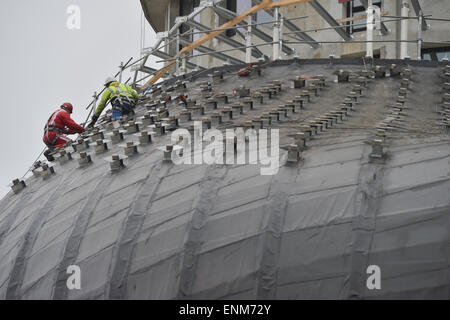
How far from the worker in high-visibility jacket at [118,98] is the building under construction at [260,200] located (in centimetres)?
120

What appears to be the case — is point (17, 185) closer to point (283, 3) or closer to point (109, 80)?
point (109, 80)

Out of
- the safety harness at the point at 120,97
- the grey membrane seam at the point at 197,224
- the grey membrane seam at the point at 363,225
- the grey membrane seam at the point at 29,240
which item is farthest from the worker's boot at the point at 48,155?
the grey membrane seam at the point at 363,225

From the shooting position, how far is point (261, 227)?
9.87 metres

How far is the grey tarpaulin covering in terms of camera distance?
29.8 ft

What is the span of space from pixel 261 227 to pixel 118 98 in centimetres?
843

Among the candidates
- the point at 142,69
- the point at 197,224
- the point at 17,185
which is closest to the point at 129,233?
the point at 197,224

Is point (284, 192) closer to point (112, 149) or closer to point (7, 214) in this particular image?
point (112, 149)

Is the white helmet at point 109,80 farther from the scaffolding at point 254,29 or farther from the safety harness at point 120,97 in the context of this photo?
the scaffolding at point 254,29

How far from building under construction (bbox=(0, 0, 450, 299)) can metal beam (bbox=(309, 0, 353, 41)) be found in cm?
497

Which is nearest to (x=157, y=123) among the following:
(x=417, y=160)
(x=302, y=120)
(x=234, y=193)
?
(x=302, y=120)

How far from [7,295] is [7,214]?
3.50m

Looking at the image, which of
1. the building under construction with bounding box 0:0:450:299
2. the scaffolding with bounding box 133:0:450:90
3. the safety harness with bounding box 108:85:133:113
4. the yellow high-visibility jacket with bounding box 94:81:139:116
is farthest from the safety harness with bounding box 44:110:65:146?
the scaffolding with bounding box 133:0:450:90

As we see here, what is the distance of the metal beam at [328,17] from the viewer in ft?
68.4

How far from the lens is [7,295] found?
1116 centimetres
